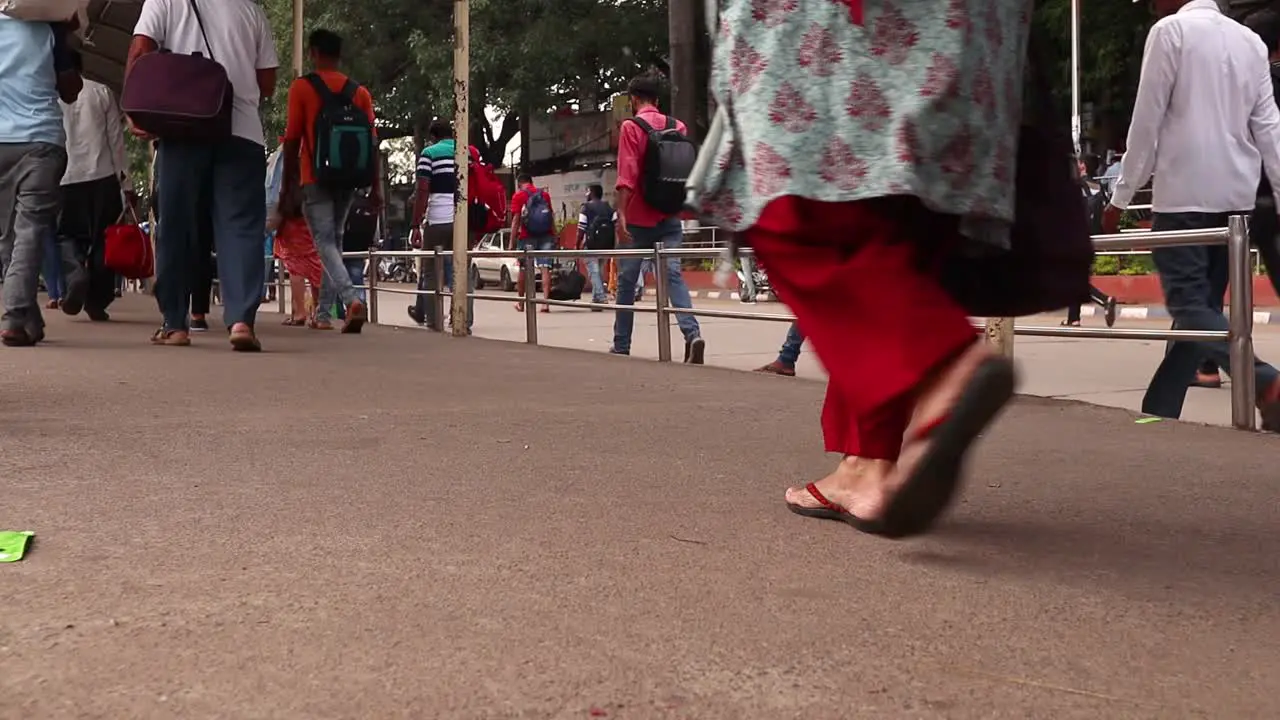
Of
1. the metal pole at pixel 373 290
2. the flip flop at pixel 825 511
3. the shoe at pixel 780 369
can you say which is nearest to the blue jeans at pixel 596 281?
the metal pole at pixel 373 290

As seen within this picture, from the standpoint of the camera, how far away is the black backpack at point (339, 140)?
32.2 ft

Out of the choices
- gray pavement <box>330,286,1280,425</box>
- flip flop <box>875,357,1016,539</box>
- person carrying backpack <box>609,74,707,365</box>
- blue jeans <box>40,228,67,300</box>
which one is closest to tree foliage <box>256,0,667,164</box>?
blue jeans <box>40,228,67,300</box>

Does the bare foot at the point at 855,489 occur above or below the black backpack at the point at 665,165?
below

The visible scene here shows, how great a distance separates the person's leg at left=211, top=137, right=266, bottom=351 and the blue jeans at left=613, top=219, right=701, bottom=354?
224cm

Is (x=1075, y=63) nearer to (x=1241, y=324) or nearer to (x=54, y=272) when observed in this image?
(x=54, y=272)

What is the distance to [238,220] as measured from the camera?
786 cm

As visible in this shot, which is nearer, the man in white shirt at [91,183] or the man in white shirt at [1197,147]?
the man in white shirt at [1197,147]

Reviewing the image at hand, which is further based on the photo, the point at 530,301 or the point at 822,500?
the point at 530,301

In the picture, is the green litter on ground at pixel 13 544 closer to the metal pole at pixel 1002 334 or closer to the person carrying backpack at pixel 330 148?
the metal pole at pixel 1002 334

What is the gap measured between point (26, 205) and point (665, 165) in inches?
129

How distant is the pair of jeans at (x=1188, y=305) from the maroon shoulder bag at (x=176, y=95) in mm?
4429

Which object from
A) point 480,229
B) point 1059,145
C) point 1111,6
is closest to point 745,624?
point 1059,145

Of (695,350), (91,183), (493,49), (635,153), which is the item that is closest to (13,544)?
(635,153)

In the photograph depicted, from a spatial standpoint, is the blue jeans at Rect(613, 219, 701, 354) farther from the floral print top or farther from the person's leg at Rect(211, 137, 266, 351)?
the floral print top
